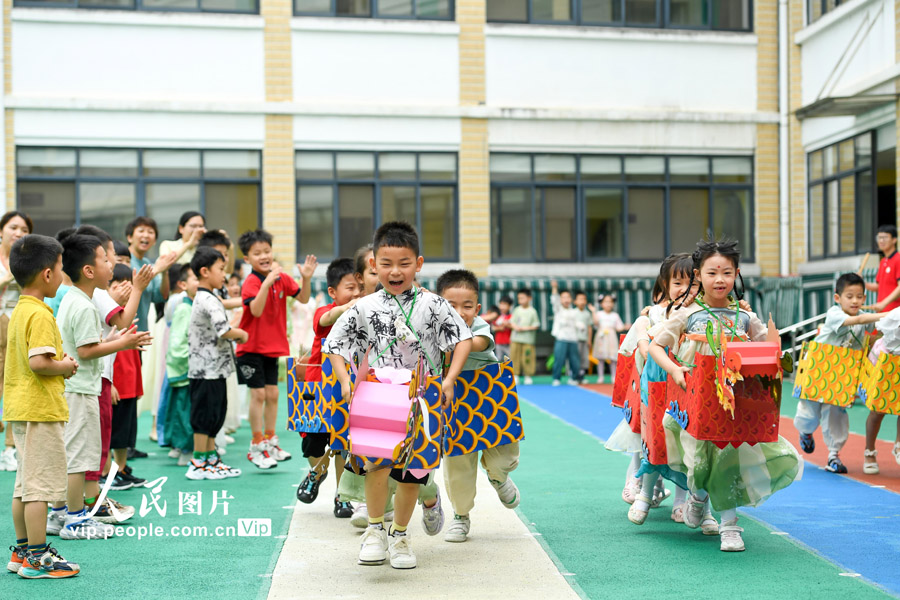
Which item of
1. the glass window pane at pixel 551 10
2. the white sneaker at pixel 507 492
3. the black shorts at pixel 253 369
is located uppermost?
the glass window pane at pixel 551 10

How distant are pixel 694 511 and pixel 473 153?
12.7 metres

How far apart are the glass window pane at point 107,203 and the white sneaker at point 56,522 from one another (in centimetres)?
1179

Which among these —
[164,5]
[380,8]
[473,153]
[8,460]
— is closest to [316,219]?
[473,153]

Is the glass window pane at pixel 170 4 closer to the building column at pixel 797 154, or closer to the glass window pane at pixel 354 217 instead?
the glass window pane at pixel 354 217

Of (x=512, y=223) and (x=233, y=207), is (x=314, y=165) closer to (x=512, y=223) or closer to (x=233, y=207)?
(x=233, y=207)

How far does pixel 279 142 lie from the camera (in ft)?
56.2

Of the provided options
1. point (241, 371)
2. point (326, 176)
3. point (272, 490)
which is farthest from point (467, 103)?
point (272, 490)

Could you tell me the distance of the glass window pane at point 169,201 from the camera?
55.8 ft

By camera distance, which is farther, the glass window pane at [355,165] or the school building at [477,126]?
the glass window pane at [355,165]

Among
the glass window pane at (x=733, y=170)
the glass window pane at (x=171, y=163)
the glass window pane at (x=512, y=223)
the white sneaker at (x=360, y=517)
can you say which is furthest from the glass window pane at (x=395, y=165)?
the white sneaker at (x=360, y=517)

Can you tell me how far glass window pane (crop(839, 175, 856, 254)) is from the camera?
16.5m

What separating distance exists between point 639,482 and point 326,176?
12.0 meters

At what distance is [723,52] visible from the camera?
18.6 m

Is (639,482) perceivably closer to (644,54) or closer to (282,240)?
(282,240)
